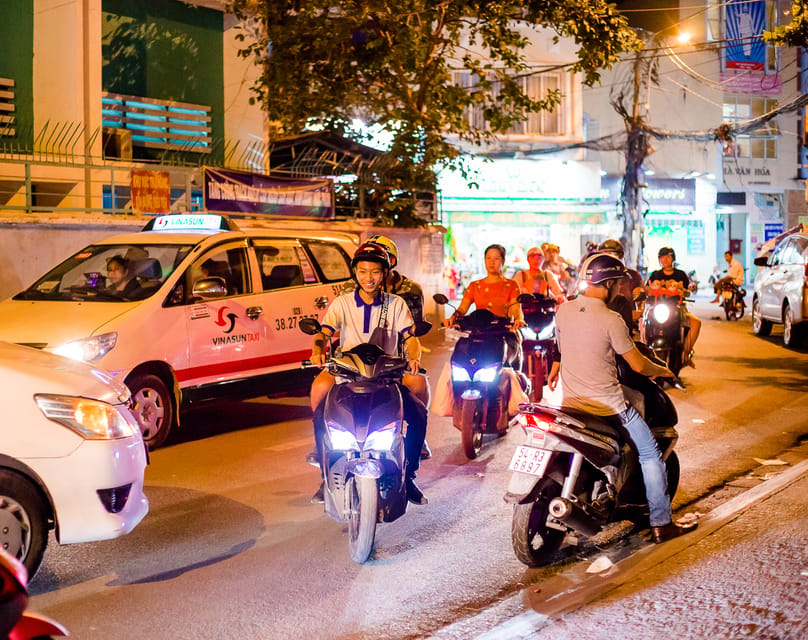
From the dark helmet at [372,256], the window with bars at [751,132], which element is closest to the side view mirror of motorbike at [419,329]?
the dark helmet at [372,256]

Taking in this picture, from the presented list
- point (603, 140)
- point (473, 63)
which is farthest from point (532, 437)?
point (603, 140)

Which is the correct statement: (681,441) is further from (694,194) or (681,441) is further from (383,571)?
(694,194)

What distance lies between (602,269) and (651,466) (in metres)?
1.22

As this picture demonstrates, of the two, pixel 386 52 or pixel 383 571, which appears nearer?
pixel 383 571

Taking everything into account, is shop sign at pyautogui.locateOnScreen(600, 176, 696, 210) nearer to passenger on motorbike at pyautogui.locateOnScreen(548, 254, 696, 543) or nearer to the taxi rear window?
the taxi rear window

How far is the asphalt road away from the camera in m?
4.95

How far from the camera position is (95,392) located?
18.0ft

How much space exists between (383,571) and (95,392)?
74.5 inches

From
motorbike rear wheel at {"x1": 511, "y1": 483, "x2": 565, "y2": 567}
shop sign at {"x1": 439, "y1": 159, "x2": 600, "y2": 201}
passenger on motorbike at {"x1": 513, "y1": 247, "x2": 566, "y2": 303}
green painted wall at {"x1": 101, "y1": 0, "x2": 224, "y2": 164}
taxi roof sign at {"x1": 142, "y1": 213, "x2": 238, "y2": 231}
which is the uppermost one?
green painted wall at {"x1": 101, "y1": 0, "x2": 224, "y2": 164}

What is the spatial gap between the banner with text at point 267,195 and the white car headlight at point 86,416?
11826mm

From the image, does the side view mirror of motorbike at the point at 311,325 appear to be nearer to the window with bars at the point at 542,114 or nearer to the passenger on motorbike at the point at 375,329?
the passenger on motorbike at the point at 375,329

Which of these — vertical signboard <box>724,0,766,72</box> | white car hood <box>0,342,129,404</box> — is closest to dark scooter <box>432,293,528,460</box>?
white car hood <box>0,342,129,404</box>

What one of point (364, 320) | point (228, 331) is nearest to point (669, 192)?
point (228, 331)

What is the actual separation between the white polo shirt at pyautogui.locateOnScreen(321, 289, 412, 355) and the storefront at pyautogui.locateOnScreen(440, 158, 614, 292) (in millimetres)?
25701
